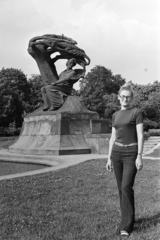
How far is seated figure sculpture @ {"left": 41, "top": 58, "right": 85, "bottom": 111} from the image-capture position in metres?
A: 17.0

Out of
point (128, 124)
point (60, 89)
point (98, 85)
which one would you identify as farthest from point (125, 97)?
point (98, 85)

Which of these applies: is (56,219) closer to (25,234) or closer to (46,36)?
(25,234)

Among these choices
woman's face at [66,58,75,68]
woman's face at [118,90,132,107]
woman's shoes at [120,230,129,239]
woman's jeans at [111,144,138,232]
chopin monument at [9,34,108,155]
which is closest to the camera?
woman's shoes at [120,230,129,239]

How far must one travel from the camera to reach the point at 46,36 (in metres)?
17.1

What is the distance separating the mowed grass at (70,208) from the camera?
3.79 m

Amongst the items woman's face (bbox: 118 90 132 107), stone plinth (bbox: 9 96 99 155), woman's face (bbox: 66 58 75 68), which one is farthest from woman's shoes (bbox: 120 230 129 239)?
woman's face (bbox: 66 58 75 68)

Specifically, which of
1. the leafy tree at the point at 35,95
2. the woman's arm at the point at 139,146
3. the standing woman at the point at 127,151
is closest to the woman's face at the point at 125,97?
the standing woman at the point at 127,151

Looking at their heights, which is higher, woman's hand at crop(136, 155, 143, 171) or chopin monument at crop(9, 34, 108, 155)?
chopin monument at crop(9, 34, 108, 155)

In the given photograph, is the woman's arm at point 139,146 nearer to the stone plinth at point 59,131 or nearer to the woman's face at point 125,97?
the woman's face at point 125,97

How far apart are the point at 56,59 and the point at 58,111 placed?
148 inches

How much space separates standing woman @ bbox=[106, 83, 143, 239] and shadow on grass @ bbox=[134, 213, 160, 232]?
175 mm

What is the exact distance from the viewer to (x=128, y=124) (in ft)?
12.8

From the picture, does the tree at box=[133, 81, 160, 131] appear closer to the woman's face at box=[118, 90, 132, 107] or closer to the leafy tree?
the leafy tree

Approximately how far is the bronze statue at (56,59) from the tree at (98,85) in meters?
36.2
